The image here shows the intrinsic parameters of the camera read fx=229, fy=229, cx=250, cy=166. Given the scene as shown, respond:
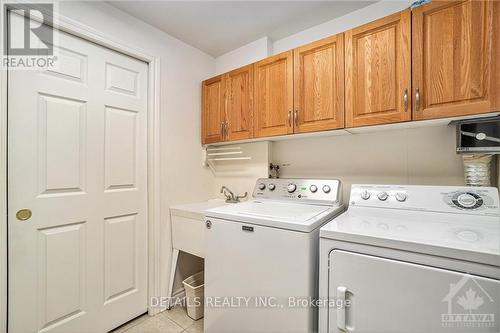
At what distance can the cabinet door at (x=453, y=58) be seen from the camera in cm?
113

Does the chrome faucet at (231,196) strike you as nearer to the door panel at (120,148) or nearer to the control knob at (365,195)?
the door panel at (120,148)

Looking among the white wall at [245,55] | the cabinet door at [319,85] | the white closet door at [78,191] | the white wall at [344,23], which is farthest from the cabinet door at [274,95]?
the white closet door at [78,191]

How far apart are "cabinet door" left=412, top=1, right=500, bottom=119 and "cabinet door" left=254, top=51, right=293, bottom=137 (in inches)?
30.8

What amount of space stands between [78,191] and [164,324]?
122 cm

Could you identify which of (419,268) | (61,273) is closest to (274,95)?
(419,268)

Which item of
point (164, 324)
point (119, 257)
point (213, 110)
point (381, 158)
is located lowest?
point (164, 324)

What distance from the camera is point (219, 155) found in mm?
2451

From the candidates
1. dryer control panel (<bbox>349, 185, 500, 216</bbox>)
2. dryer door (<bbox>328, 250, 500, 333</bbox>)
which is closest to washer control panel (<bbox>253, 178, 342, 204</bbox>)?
dryer control panel (<bbox>349, 185, 500, 216</bbox>)

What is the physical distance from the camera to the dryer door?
0.83 meters

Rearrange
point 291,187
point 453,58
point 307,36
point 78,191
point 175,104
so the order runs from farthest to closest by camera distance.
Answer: point 175,104 → point 307,36 → point 291,187 → point 78,191 → point 453,58

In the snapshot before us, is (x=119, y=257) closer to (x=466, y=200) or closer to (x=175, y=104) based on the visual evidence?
(x=175, y=104)

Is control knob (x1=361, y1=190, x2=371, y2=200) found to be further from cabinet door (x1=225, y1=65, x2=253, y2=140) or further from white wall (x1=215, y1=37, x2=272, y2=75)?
white wall (x1=215, y1=37, x2=272, y2=75)

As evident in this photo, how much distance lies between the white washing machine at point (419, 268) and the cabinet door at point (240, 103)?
113cm

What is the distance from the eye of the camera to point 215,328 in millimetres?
1489
